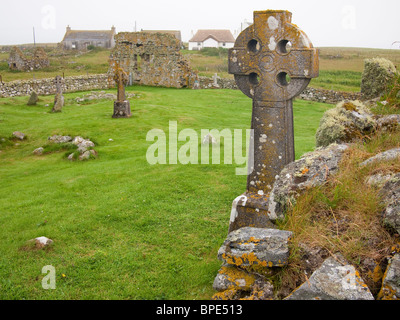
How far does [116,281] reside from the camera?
5.32m

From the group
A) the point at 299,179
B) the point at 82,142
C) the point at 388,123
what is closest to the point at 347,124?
the point at 388,123

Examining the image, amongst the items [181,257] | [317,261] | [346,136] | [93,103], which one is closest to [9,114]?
[93,103]

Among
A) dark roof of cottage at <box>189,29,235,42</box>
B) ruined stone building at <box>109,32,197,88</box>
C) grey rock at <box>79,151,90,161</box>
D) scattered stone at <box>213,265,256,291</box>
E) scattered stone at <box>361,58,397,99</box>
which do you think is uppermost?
dark roof of cottage at <box>189,29,235,42</box>

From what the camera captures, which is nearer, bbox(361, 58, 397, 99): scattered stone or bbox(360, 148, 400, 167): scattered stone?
bbox(360, 148, 400, 167): scattered stone

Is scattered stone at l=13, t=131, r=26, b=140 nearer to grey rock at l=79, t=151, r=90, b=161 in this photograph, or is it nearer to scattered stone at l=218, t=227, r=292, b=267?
grey rock at l=79, t=151, r=90, b=161

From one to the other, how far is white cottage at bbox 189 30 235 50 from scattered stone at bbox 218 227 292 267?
8888 cm

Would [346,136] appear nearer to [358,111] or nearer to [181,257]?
[358,111]

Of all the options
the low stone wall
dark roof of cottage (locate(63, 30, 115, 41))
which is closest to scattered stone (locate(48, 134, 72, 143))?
the low stone wall

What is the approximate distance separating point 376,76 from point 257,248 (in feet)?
23.5

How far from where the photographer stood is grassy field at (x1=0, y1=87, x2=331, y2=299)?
532cm

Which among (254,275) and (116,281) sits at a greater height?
(254,275)

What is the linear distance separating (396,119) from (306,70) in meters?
1.60

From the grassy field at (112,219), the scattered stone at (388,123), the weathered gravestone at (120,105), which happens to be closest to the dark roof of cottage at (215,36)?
the weathered gravestone at (120,105)

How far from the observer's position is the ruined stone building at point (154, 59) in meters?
30.5
